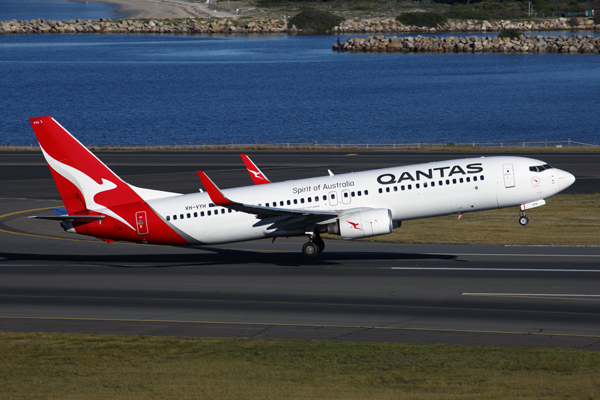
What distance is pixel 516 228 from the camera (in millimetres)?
49844

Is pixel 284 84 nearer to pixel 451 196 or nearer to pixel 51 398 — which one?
pixel 451 196

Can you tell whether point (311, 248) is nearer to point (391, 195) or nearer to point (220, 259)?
point (391, 195)

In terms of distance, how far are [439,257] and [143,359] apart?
845 inches

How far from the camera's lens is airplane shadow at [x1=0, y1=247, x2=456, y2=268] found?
4103cm

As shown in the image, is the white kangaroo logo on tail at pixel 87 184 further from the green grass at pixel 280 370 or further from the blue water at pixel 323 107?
the blue water at pixel 323 107

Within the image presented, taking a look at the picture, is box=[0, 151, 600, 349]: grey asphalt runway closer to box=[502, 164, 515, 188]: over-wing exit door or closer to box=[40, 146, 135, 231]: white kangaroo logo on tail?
box=[40, 146, 135, 231]: white kangaroo logo on tail

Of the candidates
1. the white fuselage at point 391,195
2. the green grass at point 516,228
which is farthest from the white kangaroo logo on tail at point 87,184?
the green grass at point 516,228

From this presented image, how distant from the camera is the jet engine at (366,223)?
36938 mm

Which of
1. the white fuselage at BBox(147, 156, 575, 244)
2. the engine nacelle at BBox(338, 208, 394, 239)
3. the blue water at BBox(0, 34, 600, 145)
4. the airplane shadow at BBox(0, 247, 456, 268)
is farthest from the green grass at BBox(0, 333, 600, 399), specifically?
the blue water at BBox(0, 34, 600, 145)

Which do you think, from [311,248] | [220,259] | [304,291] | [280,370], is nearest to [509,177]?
[311,248]

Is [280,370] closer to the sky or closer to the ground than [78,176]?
closer to the ground

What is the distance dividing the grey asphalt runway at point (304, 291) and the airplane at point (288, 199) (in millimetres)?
2305

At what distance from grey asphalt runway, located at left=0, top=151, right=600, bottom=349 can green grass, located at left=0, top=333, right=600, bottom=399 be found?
171 centimetres

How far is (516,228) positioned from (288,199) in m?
19.3
